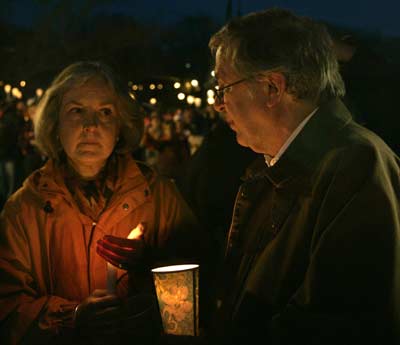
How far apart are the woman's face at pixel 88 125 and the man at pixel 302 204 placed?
76 centimetres

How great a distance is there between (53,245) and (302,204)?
4.54 ft

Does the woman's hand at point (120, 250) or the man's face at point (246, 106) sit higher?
the man's face at point (246, 106)

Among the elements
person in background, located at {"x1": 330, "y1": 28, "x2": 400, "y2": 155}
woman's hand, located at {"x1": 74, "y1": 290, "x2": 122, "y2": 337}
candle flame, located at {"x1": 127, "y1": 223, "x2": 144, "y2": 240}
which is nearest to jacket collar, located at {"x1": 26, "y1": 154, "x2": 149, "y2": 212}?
candle flame, located at {"x1": 127, "y1": 223, "x2": 144, "y2": 240}

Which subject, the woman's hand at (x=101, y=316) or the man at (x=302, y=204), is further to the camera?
the woman's hand at (x=101, y=316)

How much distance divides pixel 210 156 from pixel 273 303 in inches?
102

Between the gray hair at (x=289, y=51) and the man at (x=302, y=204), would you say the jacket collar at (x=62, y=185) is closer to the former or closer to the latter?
the man at (x=302, y=204)

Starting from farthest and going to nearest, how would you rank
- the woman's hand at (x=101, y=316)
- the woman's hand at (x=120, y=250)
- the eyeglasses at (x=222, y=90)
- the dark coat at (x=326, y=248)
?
1. the woman's hand at (x=120, y=250)
2. the woman's hand at (x=101, y=316)
3. the eyeglasses at (x=222, y=90)
4. the dark coat at (x=326, y=248)

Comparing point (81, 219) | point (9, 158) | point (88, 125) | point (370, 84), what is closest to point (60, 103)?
point (88, 125)

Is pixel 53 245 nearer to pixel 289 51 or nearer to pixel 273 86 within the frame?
pixel 273 86

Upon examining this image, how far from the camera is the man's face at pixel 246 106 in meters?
2.21

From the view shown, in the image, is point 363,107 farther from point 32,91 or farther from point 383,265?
point 32,91

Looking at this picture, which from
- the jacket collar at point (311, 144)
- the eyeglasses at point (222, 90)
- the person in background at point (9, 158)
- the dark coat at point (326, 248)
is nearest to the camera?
the dark coat at point (326, 248)

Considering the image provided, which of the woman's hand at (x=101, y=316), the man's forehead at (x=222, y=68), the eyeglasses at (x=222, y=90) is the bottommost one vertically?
the woman's hand at (x=101, y=316)

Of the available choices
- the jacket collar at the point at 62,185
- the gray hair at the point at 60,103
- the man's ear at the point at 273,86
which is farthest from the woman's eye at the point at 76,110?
the man's ear at the point at 273,86
